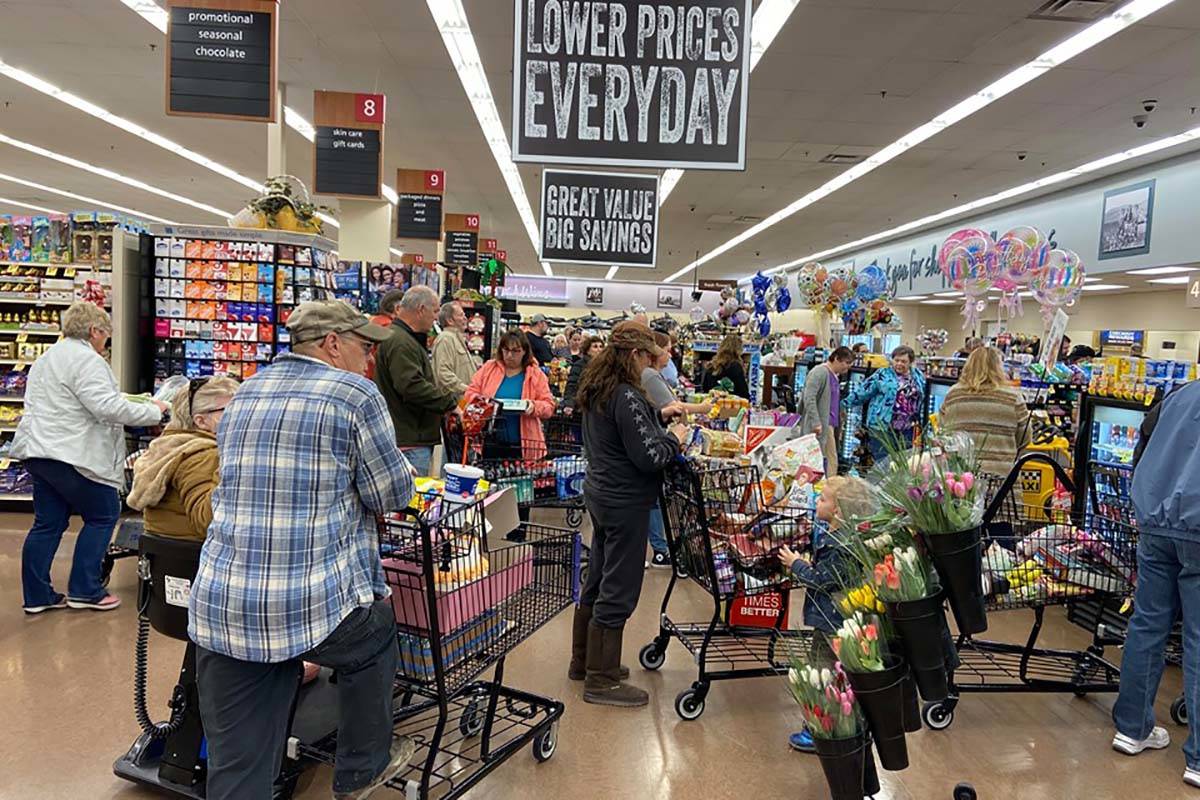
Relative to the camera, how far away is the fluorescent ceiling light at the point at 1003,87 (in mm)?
6820

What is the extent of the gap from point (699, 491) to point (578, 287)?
2433 cm

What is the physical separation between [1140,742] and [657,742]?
195 centimetres

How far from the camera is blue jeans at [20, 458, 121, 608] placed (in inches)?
163

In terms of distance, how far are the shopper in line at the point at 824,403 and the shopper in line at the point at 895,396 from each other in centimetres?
82

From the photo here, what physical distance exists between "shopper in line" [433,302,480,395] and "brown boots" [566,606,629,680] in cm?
258

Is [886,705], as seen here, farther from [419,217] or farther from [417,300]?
[419,217]

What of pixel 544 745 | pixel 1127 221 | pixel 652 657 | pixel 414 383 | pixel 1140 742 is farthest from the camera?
pixel 1127 221

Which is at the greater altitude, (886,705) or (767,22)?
(767,22)

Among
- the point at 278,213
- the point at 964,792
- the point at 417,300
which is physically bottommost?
the point at 964,792

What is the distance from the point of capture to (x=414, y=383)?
4477 millimetres

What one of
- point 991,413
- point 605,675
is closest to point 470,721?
Answer: point 605,675

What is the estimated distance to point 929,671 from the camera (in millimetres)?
2133

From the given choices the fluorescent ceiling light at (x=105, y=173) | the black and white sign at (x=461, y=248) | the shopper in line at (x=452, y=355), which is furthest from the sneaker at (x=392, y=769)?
the fluorescent ceiling light at (x=105, y=173)

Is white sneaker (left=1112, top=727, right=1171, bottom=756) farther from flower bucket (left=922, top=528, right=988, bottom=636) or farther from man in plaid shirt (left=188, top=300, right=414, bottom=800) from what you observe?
man in plaid shirt (left=188, top=300, right=414, bottom=800)
